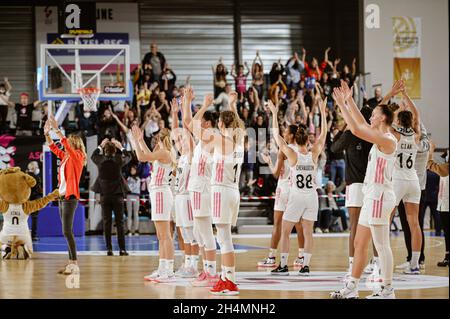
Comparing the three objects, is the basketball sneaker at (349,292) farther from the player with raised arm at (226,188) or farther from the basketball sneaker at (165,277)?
the basketball sneaker at (165,277)

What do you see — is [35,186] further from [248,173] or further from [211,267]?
[211,267]

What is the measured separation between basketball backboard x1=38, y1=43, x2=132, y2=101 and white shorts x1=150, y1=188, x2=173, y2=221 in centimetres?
714

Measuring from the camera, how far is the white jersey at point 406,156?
422 inches

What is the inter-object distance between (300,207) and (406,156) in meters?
1.60

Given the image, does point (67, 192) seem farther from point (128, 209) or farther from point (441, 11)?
point (441, 11)

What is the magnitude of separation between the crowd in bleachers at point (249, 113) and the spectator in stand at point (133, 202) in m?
0.05

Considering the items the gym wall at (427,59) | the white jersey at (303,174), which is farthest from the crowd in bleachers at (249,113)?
the white jersey at (303,174)

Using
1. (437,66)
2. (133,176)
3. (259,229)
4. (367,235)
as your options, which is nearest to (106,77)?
(133,176)

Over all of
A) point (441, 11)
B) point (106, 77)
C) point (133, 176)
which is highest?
point (441, 11)

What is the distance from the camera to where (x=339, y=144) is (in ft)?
32.9

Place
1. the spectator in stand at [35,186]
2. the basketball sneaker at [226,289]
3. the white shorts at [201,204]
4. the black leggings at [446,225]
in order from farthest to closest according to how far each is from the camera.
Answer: the spectator in stand at [35,186], the black leggings at [446,225], the white shorts at [201,204], the basketball sneaker at [226,289]

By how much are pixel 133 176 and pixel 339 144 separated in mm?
10656

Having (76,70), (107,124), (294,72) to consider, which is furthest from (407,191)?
(294,72)

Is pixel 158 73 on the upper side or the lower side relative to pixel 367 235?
upper
